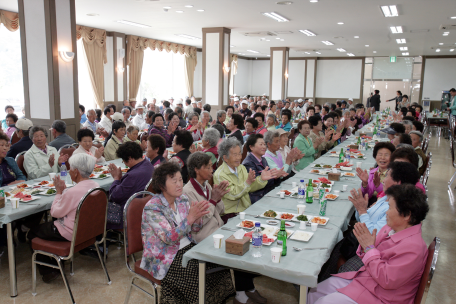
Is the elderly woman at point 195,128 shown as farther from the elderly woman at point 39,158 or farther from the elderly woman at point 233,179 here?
the elderly woman at point 233,179

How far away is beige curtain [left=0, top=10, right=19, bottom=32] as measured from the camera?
29.1 feet

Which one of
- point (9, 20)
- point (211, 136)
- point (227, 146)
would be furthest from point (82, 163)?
point (9, 20)

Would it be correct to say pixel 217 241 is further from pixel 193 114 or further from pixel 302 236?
pixel 193 114

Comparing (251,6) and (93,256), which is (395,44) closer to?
(251,6)

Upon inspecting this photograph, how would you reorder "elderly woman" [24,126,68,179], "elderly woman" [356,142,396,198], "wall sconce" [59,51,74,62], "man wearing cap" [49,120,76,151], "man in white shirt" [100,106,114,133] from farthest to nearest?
"man in white shirt" [100,106,114,133], "wall sconce" [59,51,74,62], "man wearing cap" [49,120,76,151], "elderly woman" [24,126,68,179], "elderly woman" [356,142,396,198]

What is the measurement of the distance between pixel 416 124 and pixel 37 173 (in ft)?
20.6

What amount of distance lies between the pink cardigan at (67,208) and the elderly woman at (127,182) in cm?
53

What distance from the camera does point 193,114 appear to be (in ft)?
24.0

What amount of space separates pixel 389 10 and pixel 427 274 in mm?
8129

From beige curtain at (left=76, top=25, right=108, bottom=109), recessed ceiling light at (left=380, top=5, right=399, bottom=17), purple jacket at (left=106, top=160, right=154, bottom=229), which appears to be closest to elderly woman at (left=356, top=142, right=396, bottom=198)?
purple jacket at (left=106, top=160, right=154, bottom=229)

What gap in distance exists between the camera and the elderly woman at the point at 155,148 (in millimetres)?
3953

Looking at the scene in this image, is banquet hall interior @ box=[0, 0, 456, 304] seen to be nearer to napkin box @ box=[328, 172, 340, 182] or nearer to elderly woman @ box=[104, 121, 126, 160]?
elderly woman @ box=[104, 121, 126, 160]

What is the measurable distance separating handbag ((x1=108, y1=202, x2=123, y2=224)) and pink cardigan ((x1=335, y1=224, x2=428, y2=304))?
212 cm

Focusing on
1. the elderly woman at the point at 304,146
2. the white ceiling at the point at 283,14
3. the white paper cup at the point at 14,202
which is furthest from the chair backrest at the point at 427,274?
the white ceiling at the point at 283,14
